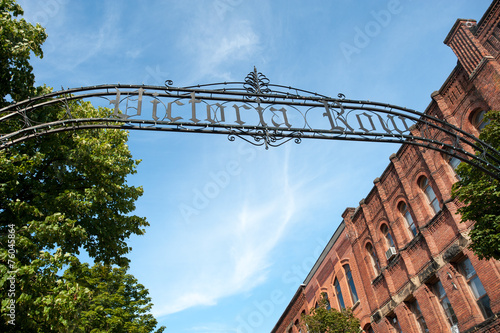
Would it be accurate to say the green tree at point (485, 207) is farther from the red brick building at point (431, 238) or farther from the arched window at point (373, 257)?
the arched window at point (373, 257)

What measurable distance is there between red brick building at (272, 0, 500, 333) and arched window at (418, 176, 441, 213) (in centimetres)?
4

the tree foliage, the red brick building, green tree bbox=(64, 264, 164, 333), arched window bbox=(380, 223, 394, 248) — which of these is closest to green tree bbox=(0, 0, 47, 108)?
the tree foliage

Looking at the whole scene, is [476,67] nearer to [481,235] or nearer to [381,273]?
[481,235]

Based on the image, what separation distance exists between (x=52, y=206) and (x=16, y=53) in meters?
3.79

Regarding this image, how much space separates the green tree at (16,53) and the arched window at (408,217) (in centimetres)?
1564

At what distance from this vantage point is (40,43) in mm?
10320

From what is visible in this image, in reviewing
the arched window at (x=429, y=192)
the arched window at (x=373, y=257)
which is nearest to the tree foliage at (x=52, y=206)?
the arched window at (x=429, y=192)

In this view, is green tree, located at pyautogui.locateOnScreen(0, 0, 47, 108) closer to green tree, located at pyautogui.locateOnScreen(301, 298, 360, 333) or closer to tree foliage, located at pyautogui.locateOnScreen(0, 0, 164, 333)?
tree foliage, located at pyautogui.locateOnScreen(0, 0, 164, 333)

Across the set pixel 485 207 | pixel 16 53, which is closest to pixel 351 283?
pixel 485 207

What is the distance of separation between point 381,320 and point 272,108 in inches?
573

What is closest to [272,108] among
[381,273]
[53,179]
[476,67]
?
[53,179]

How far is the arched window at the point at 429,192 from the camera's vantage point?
1617 cm

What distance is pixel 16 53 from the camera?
926 cm

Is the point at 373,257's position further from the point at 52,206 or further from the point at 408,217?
the point at 52,206
